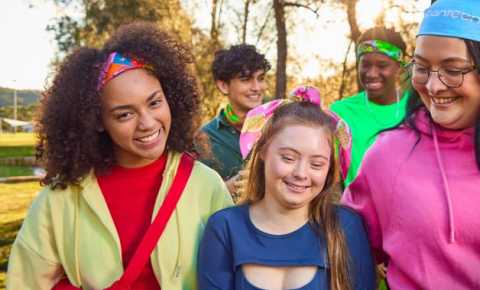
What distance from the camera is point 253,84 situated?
172 inches

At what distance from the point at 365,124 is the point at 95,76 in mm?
2119

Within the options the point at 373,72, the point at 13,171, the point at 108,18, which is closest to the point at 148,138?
the point at 373,72

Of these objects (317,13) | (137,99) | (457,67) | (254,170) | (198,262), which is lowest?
(198,262)

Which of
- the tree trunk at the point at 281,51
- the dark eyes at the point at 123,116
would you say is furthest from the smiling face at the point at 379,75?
the tree trunk at the point at 281,51

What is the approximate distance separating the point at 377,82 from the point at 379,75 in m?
0.05

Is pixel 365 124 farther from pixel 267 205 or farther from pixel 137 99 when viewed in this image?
pixel 137 99

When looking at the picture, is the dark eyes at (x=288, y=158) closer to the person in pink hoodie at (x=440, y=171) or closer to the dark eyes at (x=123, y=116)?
the person in pink hoodie at (x=440, y=171)

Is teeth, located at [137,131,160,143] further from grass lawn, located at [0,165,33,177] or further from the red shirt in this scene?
grass lawn, located at [0,165,33,177]

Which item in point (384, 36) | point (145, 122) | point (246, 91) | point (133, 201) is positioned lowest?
point (133, 201)

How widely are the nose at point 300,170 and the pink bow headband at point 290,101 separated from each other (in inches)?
12.8

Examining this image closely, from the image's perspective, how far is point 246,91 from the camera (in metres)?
4.32

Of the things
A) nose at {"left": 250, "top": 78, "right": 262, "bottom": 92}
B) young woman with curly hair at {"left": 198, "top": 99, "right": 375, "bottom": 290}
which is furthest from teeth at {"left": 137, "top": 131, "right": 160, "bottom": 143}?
nose at {"left": 250, "top": 78, "right": 262, "bottom": 92}

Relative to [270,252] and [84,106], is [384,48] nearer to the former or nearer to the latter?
[270,252]

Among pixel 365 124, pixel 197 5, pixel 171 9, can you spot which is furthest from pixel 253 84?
pixel 197 5
